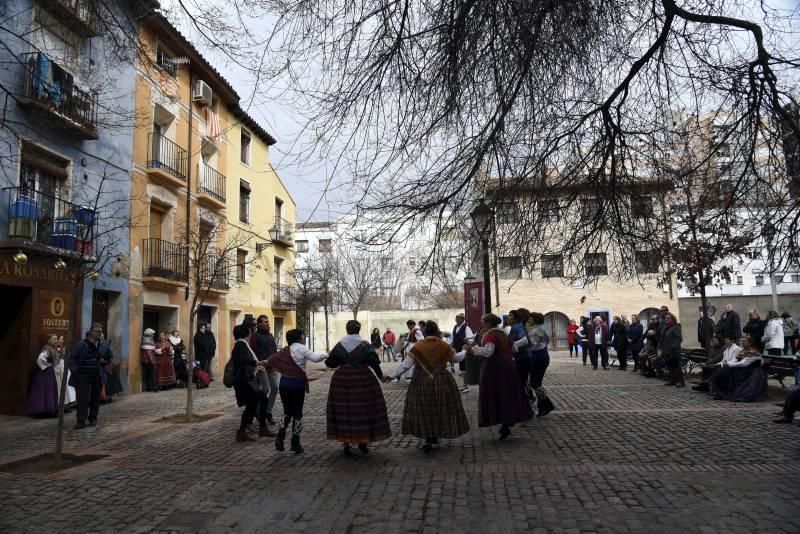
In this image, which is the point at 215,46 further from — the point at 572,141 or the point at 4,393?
the point at 4,393

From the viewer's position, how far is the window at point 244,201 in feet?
80.4

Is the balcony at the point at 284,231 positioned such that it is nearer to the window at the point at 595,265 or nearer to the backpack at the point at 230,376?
the backpack at the point at 230,376

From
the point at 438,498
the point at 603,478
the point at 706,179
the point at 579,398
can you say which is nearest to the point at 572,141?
the point at 706,179

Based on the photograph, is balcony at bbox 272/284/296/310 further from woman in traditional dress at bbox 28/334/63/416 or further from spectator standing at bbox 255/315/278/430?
spectator standing at bbox 255/315/278/430

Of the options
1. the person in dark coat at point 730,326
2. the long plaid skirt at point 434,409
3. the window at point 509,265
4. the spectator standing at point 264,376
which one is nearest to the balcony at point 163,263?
the spectator standing at point 264,376

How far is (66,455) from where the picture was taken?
7992mm

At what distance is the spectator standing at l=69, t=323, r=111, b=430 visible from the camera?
1023cm

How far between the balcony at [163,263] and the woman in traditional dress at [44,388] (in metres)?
4.81

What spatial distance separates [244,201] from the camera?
981 inches

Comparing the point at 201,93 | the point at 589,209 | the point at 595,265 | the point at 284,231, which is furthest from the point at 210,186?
the point at 589,209

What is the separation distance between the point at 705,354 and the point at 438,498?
13.0 meters

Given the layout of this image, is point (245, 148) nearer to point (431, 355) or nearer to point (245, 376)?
point (245, 376)

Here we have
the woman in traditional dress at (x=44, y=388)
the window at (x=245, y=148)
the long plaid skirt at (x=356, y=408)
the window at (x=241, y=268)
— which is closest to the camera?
the long plaid skirt at (x=356, y=408)

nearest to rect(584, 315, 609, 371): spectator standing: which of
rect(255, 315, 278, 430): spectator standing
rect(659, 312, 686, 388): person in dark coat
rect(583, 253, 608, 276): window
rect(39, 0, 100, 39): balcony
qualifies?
rect(659, 312, 686, 388): person in dark coat
